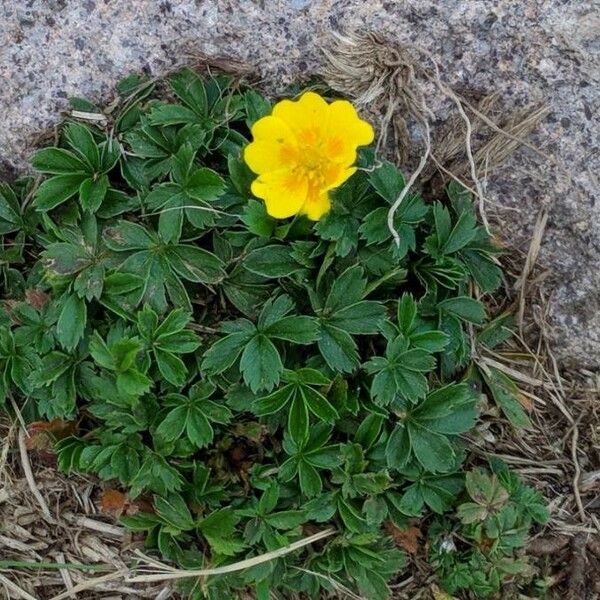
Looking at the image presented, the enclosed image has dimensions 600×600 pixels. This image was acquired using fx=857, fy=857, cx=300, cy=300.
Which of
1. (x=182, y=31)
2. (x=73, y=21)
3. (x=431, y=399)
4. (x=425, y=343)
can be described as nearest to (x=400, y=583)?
(x=431, y=399)

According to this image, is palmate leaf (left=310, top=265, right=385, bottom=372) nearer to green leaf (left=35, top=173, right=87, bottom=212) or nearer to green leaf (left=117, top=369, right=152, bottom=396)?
green leaf (left=117, top=369, right=152, bottom=396)

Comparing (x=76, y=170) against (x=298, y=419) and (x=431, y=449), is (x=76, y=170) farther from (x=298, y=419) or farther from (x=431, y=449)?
(x=431, y=449)

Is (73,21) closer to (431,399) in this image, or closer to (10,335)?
(10,335)

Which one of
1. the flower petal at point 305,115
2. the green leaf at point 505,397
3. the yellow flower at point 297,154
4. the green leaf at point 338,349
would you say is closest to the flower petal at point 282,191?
the yellow flower at point 297,154

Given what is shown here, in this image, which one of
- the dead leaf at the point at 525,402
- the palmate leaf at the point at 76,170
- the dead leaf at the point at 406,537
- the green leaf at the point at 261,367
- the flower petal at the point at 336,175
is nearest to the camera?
the flower petal at the point at 336,175

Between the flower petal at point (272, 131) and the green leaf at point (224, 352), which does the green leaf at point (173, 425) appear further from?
the flower petal at point (272, 131)

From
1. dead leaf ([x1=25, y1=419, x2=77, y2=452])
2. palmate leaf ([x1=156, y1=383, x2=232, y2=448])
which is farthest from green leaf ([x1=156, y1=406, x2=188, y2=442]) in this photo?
dead leaf ([x1=25, y1=419, x2=77, y2=452])
